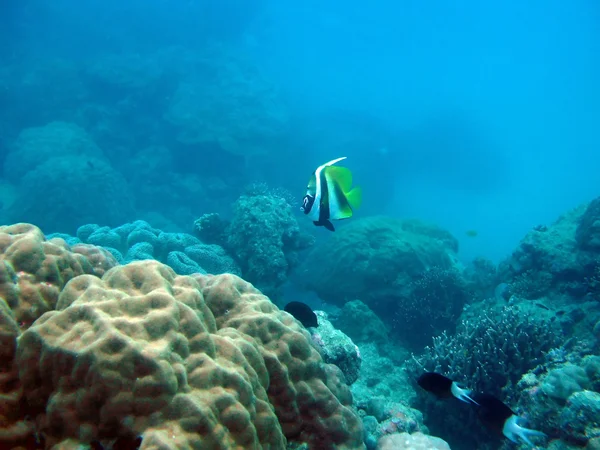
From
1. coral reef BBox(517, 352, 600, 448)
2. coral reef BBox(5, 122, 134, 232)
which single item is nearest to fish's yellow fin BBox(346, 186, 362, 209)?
coral reef BBox(517, 352, 600, 448)

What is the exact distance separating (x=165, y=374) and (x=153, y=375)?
63 millimetres

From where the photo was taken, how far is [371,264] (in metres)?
11.1

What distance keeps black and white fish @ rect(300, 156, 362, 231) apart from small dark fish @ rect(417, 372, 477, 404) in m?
1.53

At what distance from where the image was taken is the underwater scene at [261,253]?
6.97 ft

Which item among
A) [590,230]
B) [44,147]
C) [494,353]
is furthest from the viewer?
[44,147]

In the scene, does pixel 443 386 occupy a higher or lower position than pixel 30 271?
lower

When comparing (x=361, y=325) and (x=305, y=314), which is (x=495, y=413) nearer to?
(x=305, y=314)

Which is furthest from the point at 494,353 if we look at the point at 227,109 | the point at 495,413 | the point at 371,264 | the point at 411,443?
the point at 227,109

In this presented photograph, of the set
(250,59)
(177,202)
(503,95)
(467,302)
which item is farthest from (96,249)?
(503,95)

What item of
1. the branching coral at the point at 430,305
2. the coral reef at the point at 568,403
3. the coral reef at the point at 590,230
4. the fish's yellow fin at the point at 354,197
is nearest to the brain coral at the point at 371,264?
the branching coral at the point at 430,305

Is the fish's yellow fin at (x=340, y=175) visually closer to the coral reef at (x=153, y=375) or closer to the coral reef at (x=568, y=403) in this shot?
the coral reef at (x=153, y=375)

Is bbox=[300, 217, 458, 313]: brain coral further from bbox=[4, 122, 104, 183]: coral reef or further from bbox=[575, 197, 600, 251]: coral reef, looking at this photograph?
bbox=[4, 122, 104, 183]: coral reef

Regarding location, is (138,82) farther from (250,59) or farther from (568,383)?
(568,383)

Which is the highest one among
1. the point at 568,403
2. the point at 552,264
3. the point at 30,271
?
the point at 552,264
